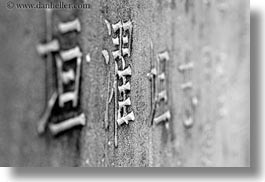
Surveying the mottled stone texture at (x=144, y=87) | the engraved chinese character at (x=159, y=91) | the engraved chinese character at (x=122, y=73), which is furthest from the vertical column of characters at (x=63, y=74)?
the engraved chinese character at (x=159, y=91)

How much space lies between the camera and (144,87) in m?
1.09

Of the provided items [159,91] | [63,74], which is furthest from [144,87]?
[63,74]

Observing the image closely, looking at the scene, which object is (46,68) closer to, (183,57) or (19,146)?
(19,146)

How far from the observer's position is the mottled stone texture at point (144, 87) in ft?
2.39

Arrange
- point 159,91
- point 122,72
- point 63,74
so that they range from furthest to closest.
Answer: point 159,91 → point 122,72 → point 63,74

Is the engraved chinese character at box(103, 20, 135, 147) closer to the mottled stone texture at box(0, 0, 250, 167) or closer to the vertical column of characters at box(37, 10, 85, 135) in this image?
the mottled stone texture at box(0, 0, 250, 167)

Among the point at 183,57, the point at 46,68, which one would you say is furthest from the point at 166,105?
the point at 46,68

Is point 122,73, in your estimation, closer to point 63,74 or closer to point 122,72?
point 122,72

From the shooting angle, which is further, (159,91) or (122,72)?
(159,91)

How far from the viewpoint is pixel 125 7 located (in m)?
1.01

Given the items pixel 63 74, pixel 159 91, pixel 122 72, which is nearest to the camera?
pixel 63 74

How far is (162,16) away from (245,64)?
0.31m

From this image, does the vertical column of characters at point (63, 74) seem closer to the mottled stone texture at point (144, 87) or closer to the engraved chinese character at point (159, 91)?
the mottled stone texture at point (144, 87)

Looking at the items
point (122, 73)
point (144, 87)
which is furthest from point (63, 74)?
point (144, 87)
